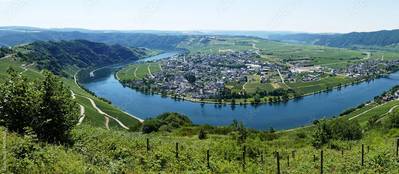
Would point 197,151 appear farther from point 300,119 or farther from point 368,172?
point 300,119

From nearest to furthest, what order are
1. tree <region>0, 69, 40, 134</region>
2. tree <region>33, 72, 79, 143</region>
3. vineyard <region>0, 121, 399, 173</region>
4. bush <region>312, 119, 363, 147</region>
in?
1. vineyard <region>0, 121, 399, 173</region>
2. tree <region>0, 69, 40, 134</region>
3. tree <region>33, 72, 79, 143</region>
4. bush <region>312, 119, 363, 147</region>

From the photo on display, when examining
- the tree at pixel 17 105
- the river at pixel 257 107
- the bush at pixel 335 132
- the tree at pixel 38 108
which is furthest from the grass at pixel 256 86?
the tree at pixel 17 105

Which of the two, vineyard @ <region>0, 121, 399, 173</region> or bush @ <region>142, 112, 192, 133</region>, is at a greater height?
vineyard @ <region>0, 121, 399, 173</region>

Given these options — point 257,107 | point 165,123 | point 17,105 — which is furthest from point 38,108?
point 257,107

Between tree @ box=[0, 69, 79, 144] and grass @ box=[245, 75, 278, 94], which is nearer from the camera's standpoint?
tree @ box=[0, 69, 79, 144]

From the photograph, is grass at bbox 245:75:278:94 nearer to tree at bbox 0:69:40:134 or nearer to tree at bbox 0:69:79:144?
tree at bbox 0:69:79:144

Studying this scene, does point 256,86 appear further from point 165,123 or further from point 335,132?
point 335,132

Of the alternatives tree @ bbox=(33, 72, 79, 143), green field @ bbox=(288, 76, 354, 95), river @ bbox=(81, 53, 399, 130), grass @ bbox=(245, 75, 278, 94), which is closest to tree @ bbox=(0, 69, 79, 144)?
tree @ bbox=(33, 72, 79, 143)

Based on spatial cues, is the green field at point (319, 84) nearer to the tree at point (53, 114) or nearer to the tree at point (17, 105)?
the tree at point (53, 114)
